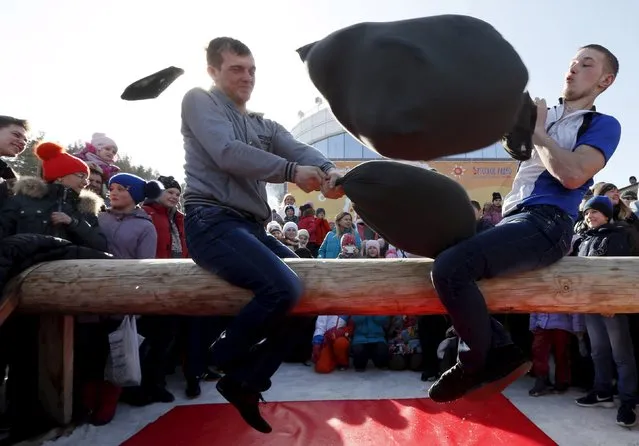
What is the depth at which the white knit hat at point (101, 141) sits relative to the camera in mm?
3885

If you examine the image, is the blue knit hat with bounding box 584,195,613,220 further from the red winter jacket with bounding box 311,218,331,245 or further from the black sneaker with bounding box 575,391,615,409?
the red winter jacket with bounding box 311,218,331,245

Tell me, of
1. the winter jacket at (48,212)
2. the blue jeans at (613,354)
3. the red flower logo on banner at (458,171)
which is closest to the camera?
the winter jacket at (48,212)

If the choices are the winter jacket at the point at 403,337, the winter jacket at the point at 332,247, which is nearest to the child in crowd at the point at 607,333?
the winter jacket at the point at 403,337

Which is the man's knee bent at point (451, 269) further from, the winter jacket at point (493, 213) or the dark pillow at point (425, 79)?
the winter jacket at point (493, 213)

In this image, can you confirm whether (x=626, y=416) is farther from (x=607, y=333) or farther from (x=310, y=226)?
(x=310, y=226)

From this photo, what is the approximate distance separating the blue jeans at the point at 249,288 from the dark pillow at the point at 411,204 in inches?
15.7

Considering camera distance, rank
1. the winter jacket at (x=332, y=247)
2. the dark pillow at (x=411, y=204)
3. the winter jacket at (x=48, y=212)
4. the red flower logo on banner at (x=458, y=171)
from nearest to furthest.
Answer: the dark pillow at (x=411, y=204)
the winter jacket at (x=48, y=212)
the winter jacket at (x=332, y=247)
the red flower logo on banner at (x=458, y=171)

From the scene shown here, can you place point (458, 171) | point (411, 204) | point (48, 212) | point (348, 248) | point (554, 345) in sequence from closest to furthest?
point (411, 204) → point (48, 212) → point (554, 345) → point (348, 248) → point (458, 171)

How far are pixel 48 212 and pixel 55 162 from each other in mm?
351

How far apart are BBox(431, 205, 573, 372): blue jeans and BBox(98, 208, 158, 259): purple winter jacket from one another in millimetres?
2099

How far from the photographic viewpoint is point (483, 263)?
1803mm

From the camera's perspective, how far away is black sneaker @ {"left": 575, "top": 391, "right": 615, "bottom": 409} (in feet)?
11.3

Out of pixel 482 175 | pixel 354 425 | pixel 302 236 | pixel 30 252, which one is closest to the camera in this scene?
pixel 30 252

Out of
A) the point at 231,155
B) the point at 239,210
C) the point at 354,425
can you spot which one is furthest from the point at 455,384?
the point at 354,425
